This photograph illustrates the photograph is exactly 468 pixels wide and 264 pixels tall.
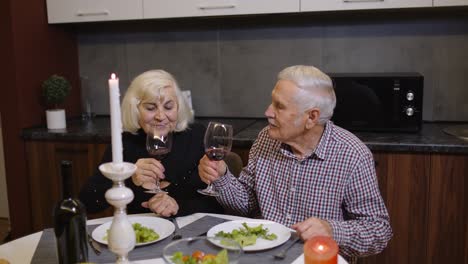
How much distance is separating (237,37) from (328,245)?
216 cm

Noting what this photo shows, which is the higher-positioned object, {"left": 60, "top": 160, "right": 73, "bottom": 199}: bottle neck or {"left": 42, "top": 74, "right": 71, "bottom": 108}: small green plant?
{"left": 42, "top": 74, "right": 71, "bottom": 108}: small green plant

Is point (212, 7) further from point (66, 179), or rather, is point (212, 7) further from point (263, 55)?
point (66, 179)

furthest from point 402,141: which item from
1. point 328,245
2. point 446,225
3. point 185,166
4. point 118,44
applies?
point 118,44

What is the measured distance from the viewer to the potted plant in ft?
9.38

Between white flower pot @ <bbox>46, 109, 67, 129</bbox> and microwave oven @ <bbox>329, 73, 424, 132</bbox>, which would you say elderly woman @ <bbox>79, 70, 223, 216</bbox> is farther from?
white flower pot @ <bbox>46, 109, 67, 129</bbox>

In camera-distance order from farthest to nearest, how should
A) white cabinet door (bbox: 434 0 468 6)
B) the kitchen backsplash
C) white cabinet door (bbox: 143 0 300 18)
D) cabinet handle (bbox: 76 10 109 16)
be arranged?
1. cabinet handle (bbox: 76 10 109 16)
2. the kitchen backsplash
3. white cabinet door (bbox: 143 0 300 18)
4. white cabinet door (bbox: 434 0 468 6)

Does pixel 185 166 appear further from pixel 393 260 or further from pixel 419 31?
pixel 419 31

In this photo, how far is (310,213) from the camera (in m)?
1.67

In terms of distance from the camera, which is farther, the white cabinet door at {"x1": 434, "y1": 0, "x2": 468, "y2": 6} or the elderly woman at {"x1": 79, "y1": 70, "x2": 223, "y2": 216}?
the white cabinet door at {"x1": 434, "y1": 0, "x2": 468, "y2": 6}

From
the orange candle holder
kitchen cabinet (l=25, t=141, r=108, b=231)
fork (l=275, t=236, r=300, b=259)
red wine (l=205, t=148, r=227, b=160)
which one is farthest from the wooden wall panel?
the orange candle holder

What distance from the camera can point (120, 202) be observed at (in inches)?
37.3

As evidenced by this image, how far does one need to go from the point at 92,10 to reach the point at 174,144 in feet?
4.36

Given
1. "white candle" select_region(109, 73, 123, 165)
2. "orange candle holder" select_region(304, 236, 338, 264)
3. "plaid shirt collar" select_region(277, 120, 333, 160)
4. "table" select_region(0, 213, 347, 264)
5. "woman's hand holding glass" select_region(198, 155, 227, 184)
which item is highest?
"white candle" select_region(109, 73, 123, 165)

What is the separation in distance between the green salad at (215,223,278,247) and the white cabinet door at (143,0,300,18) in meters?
1.49
